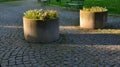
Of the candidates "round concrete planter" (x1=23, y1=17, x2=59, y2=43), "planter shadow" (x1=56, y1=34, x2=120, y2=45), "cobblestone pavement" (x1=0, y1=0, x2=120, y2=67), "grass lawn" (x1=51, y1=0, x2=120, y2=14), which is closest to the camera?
"cobblestone pavement" (x1=0, y1=0, x2=120, y2=67)

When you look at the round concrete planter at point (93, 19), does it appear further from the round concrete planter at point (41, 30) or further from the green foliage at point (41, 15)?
the round concrete planter at point (41, 30)

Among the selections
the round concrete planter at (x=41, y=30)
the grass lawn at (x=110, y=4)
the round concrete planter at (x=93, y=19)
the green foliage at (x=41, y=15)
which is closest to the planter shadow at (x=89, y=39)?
the round concrete planter at (x=41, y=30)

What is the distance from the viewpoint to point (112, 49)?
873cm

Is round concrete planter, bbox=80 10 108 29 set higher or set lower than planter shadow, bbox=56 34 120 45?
higher

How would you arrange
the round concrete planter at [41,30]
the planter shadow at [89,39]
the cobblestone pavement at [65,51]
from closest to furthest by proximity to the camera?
the cobblestone pavement at [65,51]
the round concrete planter at [41,30]
the planter shadow at [89,39]

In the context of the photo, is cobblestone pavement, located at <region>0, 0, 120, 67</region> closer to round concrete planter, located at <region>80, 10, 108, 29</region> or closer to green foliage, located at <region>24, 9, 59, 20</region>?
round concrete planter, located at <region>80, 10, 108, 29</region>

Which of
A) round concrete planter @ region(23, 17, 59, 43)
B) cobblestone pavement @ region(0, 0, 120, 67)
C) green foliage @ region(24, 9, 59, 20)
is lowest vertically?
cobblestone pavement @ region(0, 0, 120, 67)

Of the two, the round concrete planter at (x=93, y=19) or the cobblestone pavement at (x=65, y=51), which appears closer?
the cobblestone pavement at (x=65, y=51)

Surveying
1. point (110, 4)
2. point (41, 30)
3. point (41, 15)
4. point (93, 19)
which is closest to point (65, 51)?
point (41, 30)

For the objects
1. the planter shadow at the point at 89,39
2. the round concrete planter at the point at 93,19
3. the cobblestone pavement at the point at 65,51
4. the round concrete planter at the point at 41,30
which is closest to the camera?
the cobblestone pavement at the point at 65,51

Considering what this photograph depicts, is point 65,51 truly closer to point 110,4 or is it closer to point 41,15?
point 41,15

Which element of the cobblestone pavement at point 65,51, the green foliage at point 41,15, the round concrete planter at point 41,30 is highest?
the green foliage at point 41,15

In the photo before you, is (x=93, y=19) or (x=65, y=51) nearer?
(x=65, y=51)

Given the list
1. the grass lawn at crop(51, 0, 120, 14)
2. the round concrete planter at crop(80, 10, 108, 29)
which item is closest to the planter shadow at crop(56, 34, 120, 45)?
the round concrete planter at crop(80, 10, 108, 29)
